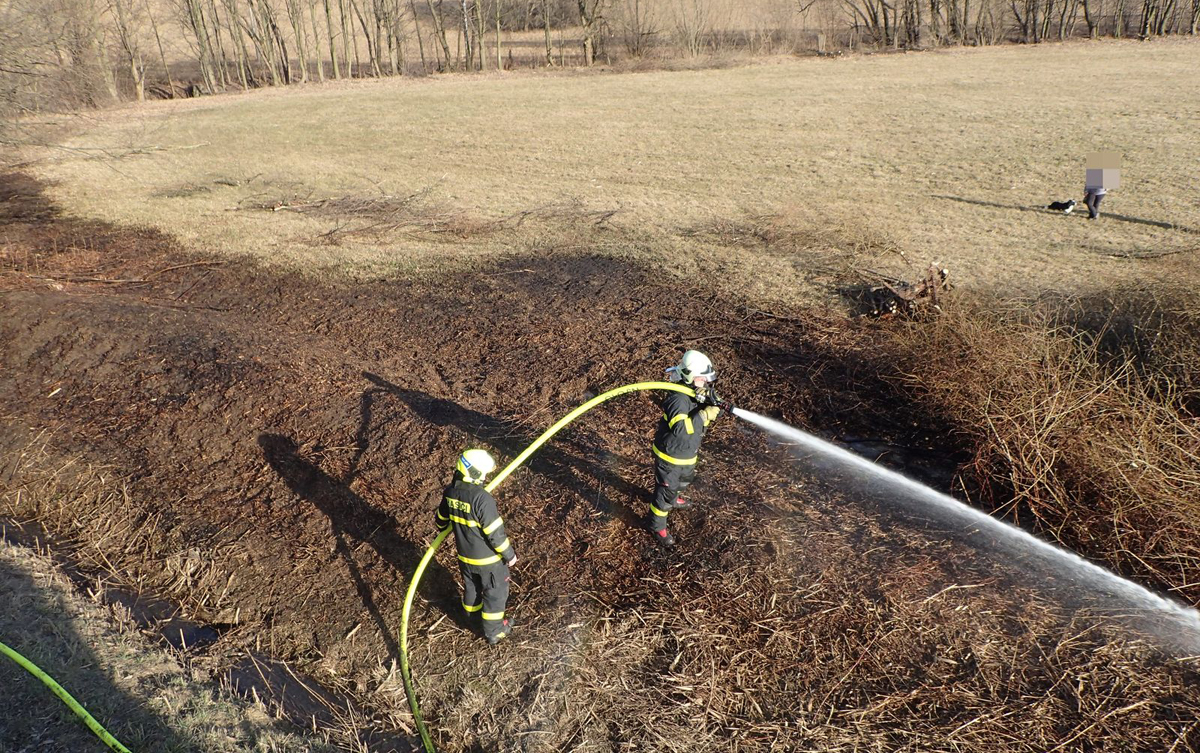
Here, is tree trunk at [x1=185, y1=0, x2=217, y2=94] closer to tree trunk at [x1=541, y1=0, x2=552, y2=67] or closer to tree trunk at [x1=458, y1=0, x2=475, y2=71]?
tree trunk at [x1=458, y1=0, x2=475, y2=71]

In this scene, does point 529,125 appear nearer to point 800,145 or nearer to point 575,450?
point 800,145

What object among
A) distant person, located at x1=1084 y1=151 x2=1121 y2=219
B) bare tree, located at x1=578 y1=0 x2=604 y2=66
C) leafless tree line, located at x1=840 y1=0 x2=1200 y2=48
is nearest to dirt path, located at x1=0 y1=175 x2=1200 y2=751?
distant person, located at x1=1084 y1=151 x2=1121 y2=219

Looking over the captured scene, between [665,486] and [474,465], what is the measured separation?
1676 millimetres

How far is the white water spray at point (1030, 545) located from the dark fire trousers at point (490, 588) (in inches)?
83.5

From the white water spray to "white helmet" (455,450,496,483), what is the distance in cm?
199

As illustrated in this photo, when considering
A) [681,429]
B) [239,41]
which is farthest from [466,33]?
[681,429]

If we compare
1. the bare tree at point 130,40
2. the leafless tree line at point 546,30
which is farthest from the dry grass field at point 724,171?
the leafless tree line at point 546,30

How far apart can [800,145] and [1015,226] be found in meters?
8.39

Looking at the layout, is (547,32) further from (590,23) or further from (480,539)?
(480,539)

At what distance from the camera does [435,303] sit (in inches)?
416

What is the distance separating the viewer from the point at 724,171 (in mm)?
17938

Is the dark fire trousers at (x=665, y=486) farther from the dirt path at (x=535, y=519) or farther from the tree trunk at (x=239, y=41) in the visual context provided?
the tree trunk at (x=239, y=41)

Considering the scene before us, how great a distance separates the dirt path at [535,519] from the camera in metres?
4.43

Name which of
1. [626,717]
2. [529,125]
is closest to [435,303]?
[626,717]
